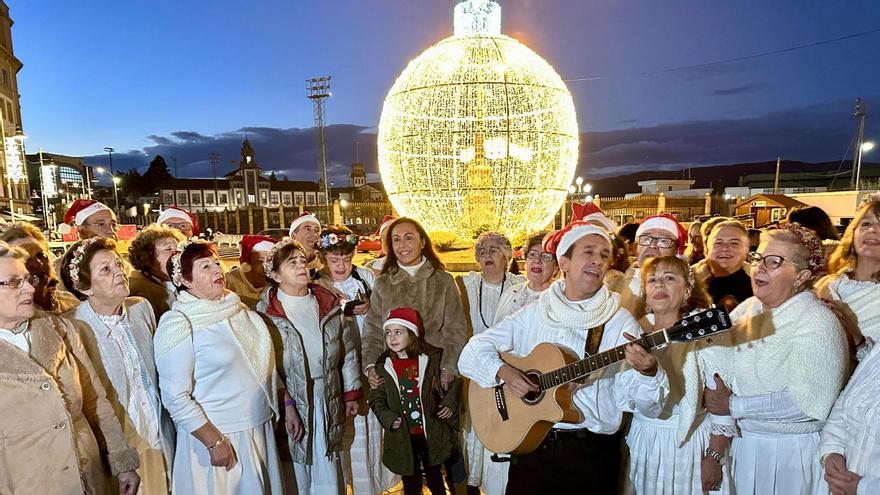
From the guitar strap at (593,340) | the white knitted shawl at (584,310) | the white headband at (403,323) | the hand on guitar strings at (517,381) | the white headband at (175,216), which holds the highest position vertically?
the white headband at (175,216)

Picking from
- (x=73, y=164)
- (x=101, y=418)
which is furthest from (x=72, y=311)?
(x=73, y=164)

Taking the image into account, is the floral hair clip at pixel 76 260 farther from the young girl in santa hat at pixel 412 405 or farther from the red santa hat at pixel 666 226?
the red santa hat at pixel 666 226

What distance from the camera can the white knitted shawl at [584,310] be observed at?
222 cm

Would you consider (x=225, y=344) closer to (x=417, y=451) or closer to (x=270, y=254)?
(x=270, y=254)

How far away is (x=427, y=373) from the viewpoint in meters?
3.10

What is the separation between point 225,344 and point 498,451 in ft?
5.61

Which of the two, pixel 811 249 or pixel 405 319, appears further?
pixel 405 319

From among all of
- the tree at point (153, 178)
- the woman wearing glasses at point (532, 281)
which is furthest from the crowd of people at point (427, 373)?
the tree at point (153, 178)

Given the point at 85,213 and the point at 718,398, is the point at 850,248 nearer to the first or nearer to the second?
the point at 718,398

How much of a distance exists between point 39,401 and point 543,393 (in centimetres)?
240

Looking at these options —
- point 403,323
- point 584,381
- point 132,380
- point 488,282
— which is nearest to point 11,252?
point 132,380

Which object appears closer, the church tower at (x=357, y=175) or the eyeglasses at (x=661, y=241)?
the eyeglasses at (x=661, y=241)

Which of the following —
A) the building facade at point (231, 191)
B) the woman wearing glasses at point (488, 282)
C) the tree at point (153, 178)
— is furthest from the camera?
the tree at point (153, 178)

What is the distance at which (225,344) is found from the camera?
2527 mm
